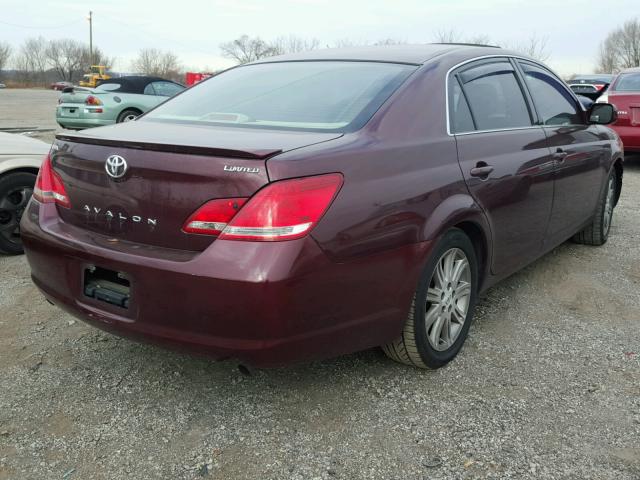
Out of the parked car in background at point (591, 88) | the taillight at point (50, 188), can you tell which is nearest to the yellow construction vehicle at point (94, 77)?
the parked car in background at point (591, 88)

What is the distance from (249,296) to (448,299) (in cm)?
119

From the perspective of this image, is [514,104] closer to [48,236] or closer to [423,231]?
[423,231]

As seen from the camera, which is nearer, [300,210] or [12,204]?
[300,210]

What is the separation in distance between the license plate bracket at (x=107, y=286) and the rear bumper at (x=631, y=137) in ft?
27.0

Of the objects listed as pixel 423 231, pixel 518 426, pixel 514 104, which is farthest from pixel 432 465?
pixel 514 104

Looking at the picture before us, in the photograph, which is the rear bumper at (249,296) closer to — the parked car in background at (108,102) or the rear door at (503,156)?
the rear door at (503,156)

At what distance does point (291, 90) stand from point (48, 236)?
1.31 metres

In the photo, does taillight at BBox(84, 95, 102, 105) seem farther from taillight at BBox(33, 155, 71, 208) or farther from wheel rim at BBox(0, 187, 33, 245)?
taillight at BBox(33, 155, 71, 208)

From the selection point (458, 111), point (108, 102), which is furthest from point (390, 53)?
point (108, 102)

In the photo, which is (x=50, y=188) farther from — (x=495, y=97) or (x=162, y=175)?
(x=495, y=97)

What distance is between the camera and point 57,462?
2211 millimetres

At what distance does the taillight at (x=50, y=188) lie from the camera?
264 cm

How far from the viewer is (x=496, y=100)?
3395 millimetres

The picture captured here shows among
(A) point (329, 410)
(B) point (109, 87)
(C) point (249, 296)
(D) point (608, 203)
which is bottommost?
(A) point (329, 410)
